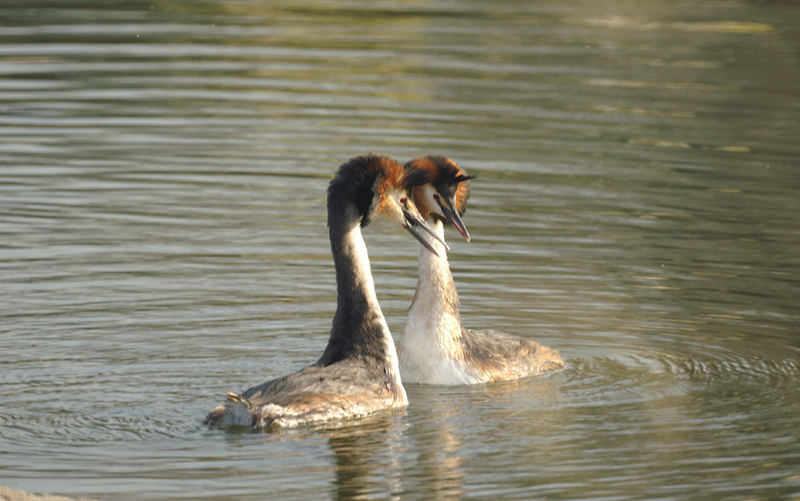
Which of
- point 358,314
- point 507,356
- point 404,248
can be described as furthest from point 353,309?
point 404,248

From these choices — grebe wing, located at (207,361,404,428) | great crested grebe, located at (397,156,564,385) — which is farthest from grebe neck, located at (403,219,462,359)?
grebe wing, located at (207,361,404,428)

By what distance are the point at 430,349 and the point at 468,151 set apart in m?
8.66

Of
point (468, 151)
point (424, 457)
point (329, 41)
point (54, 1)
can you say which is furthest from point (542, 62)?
point (424, 457)

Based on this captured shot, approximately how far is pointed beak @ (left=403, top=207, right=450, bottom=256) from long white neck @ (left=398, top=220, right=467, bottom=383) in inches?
8.5

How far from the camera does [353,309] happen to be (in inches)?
467

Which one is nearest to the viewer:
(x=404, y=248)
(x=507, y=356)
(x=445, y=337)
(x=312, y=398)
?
(x=312, y=398)

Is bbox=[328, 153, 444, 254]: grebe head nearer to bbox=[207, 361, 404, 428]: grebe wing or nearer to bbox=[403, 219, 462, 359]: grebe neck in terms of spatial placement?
bbox=[403, 219, 462, 359]: grebe neck

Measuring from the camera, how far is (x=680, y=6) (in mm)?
34562

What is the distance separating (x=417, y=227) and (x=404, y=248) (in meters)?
4.13

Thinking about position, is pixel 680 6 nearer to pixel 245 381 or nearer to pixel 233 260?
pixel 233 260

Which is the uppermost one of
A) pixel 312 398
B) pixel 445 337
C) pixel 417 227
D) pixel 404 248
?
pixel 417 227

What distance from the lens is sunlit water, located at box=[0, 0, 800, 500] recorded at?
10.5m

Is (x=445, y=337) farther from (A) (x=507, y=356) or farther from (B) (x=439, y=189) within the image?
(B) (x=439, y=189)

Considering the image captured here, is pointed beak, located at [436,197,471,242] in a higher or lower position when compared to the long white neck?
higher
